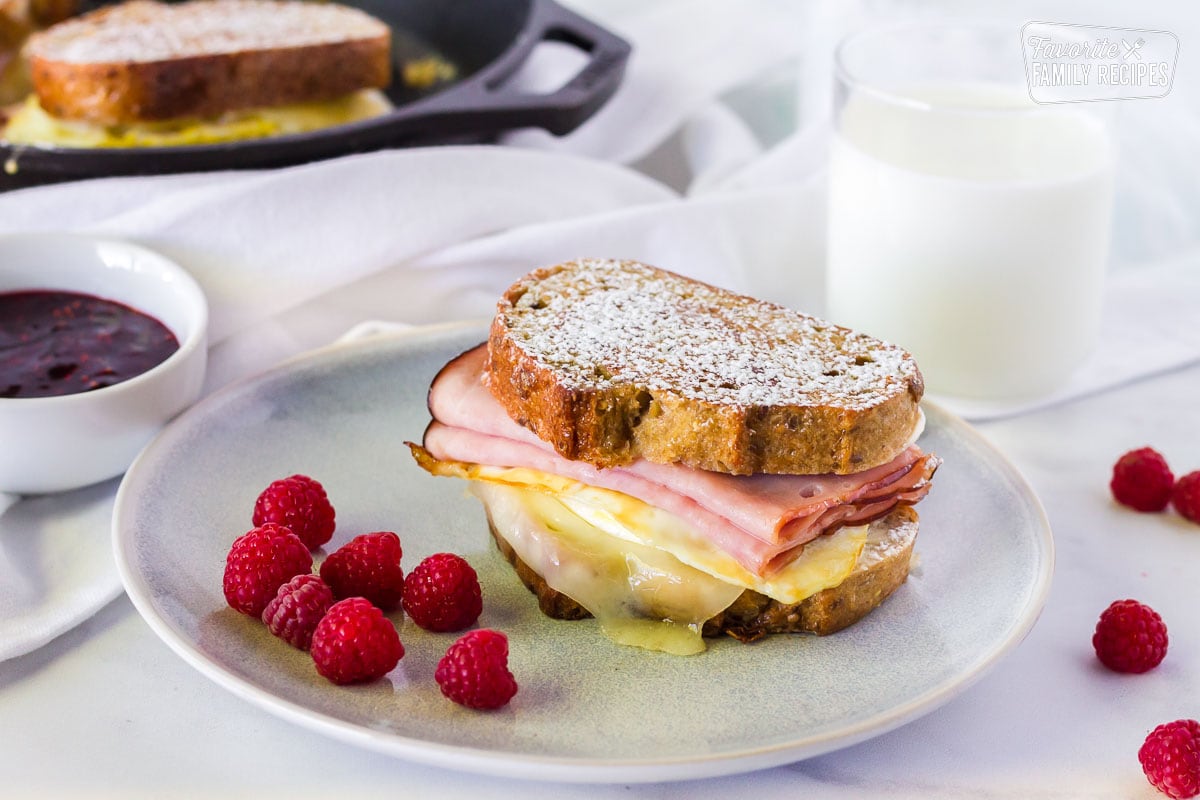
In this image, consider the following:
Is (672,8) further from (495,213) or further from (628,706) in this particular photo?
(628,706)

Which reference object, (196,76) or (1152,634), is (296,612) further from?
(196,76)

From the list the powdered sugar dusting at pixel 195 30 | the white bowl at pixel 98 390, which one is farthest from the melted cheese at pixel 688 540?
the powdered sugar dusting at pixel 195 30

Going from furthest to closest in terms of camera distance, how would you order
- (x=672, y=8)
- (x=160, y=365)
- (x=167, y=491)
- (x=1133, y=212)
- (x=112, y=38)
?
(x=672, y=8)
(x=1133, y=212)
(x=112, y=38)
(x=160, y=365)
(x=167, y=491)

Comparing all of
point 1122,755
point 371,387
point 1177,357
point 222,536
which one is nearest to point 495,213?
point 371,387

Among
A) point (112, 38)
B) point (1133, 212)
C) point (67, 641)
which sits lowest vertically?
point (1133, 212)

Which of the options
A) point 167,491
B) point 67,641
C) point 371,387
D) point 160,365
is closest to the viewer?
point 67,641

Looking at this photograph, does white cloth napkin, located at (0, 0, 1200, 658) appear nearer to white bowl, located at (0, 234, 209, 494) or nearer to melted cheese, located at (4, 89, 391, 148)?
white bowl, located at (0, 234, 209, 494)

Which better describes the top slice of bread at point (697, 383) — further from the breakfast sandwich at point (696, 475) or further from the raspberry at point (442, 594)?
the raspberry at point (442, 594)

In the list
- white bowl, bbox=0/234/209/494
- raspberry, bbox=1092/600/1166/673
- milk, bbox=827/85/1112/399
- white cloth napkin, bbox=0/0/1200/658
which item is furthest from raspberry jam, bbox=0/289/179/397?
raspberry, bbox=1092/600/1166/673
